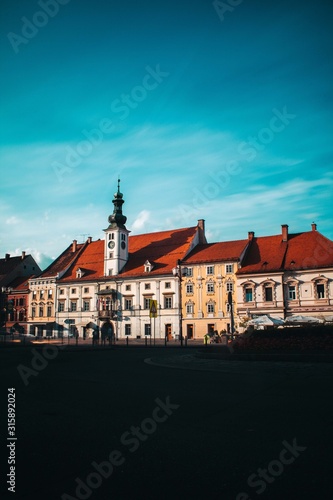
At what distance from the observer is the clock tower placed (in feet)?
205

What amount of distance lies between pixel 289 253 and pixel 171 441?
47.4m

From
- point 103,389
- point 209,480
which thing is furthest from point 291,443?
point 103,389

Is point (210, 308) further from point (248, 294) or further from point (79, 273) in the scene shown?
point (79, 273)

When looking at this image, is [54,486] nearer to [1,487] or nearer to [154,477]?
[1,487]

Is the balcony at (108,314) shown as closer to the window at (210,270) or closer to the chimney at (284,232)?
the window at (210,270)

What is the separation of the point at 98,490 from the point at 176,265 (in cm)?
5204

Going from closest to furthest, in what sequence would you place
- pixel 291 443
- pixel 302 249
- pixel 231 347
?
→ 1. pixel 291 443
2. pixel 231 347
3. pixel 302 249

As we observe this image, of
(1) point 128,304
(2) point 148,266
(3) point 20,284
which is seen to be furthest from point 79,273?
(3) point 20,284

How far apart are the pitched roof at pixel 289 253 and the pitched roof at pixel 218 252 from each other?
144 centimetres

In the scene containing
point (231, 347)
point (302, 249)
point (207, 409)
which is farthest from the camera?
point (302, 249)

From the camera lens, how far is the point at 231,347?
23766mm

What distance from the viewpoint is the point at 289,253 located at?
51.7 metres

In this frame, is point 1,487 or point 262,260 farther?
point 262,260

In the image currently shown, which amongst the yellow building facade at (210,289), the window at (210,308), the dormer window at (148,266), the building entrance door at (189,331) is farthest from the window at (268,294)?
the dormer window at (148,266)
